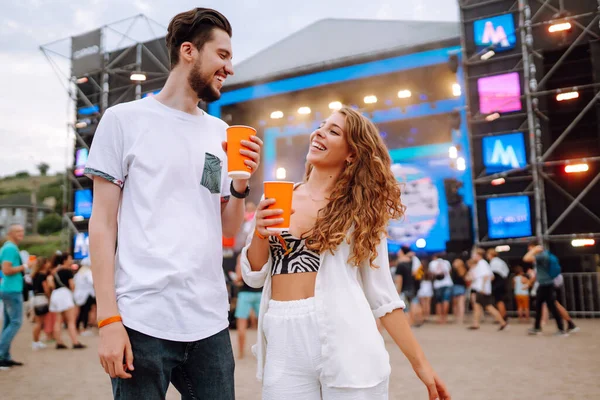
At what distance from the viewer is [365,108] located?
17.2 meters

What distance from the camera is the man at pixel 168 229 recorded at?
1615 millimetres

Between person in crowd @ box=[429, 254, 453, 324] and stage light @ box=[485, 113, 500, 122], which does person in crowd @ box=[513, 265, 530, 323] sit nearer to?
person in crowd @ box=[429, 254, 453, 324]

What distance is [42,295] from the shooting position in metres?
8.75

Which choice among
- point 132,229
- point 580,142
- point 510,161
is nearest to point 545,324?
point 510,161

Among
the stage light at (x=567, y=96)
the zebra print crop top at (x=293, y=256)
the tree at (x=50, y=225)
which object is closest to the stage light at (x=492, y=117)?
the stage light at (x=567, y=96)

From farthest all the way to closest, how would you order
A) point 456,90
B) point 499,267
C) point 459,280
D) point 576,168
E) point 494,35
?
point 456,90 → point 494,35 → point 576,168 → point 459,280 → point 499,267

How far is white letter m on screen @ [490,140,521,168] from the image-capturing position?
526 inches

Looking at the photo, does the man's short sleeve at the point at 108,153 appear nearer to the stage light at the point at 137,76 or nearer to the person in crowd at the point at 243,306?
the person in crowd at the point at 243,306

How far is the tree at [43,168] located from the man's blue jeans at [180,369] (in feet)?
298

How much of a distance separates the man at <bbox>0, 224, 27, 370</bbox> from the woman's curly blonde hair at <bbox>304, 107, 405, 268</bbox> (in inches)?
245

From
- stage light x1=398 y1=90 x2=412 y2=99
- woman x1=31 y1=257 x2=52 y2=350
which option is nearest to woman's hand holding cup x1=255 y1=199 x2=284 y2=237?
woman x1=31 y1=257 x2=52 y2=350

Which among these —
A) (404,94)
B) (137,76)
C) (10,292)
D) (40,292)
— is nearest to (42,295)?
(40,292)

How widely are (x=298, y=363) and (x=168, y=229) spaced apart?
2.43ft

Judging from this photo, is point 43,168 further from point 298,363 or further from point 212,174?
point 298,363
